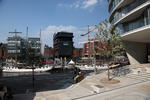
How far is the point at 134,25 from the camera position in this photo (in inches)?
663

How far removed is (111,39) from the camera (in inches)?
462

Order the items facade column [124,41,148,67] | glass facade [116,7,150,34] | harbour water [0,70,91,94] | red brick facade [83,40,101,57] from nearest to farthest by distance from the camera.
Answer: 1. harbour water [0,70,91,94]
2. red brick facade [83,40,101,57]
3. glass facade [116,7,150,34]
4. facade column [124,41,148,67]

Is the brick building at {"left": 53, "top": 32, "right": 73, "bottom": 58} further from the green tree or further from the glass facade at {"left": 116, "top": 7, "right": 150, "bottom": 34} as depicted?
the green tree

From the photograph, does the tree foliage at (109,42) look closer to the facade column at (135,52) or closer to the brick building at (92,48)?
the brick building at (92,48)

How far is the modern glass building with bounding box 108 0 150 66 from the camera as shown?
15387 mm

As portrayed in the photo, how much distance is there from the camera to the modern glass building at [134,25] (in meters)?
15.4

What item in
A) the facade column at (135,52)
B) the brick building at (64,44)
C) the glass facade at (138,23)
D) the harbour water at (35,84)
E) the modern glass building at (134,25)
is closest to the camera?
the harbour water at (35,84)

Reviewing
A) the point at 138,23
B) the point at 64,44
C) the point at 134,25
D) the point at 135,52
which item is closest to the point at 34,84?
the point at 134,25

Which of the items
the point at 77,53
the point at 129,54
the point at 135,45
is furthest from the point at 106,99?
the point at 77,53

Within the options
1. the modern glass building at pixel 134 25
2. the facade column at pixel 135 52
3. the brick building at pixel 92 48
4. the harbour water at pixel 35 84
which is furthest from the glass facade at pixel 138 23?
the harbour water at pixel 35 84

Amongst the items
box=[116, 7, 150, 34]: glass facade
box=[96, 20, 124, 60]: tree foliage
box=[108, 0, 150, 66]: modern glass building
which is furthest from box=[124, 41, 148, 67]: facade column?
box=[96, 20, 124, 60]: tree foliage

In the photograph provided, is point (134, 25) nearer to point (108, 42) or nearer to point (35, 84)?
point (108, 42)

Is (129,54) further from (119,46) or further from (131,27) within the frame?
(119,46)

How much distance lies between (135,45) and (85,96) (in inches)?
818
